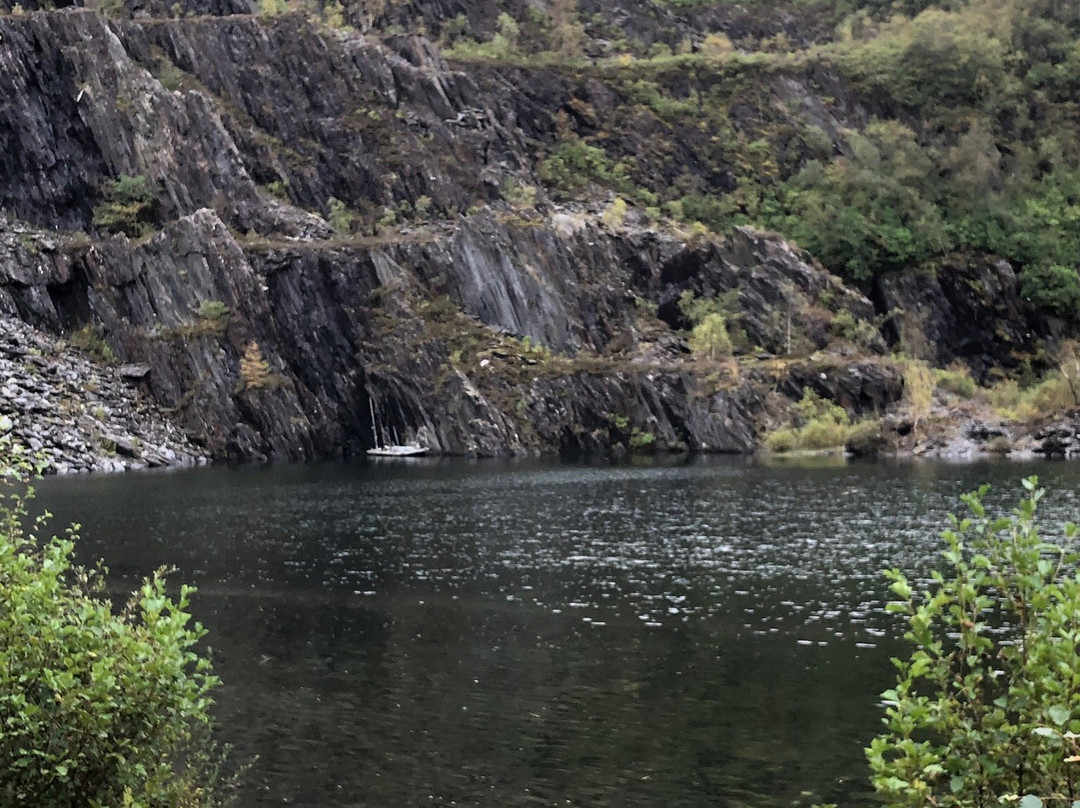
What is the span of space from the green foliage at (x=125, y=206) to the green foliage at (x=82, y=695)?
101197 millimetres

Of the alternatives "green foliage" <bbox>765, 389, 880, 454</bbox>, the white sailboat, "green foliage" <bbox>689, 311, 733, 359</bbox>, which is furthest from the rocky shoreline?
"green foliage" <bbox>765, 389, 880, 454</bbox>

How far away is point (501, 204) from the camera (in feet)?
400

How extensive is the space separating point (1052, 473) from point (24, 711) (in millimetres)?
70124

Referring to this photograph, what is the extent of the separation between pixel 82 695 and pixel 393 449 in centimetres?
9045

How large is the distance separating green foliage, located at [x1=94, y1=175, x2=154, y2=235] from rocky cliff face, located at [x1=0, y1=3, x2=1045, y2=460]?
0.27m

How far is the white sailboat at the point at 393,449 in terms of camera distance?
346ft

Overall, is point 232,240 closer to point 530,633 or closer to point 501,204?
point 501,204

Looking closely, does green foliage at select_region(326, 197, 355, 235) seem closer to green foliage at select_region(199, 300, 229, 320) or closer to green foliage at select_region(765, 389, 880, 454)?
green foliage at select_region(199, 300, 229, 320)

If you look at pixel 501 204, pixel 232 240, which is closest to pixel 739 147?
Answer: pixel 501 204

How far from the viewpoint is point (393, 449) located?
105812 mm

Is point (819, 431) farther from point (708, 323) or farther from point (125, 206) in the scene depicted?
point (125, 206)

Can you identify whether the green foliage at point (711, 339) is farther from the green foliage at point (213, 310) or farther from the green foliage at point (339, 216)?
the green foliage at point (213, 310)

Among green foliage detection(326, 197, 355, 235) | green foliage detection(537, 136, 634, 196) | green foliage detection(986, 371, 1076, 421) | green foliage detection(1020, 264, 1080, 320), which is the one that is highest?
green foliage detection(537, 136, 634, 196)

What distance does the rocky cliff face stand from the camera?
10519cm
